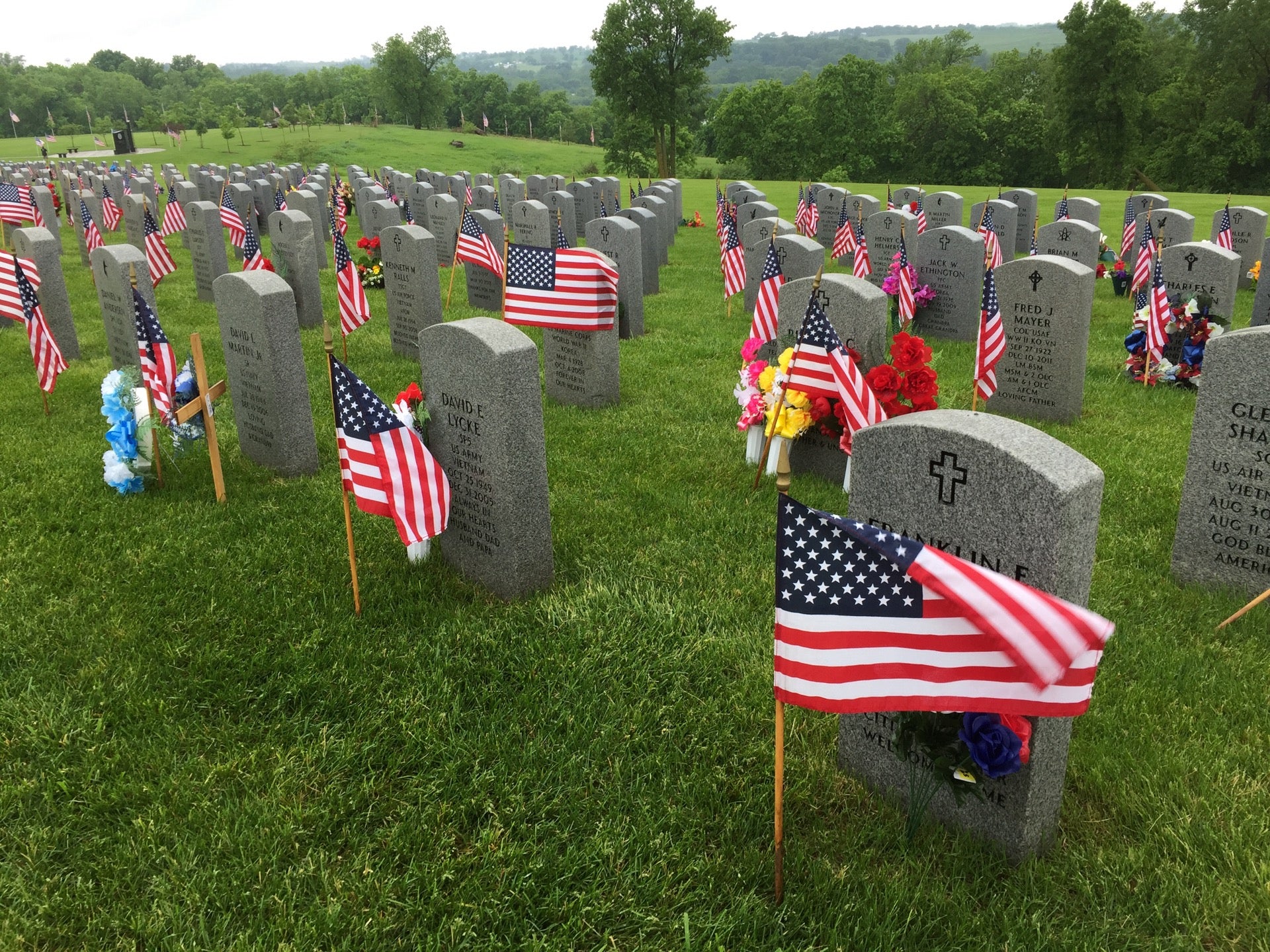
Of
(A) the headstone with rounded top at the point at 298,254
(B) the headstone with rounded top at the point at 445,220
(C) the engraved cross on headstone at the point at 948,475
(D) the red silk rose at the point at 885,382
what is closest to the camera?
(C) the engraved cross on headstone at the point at 948,475

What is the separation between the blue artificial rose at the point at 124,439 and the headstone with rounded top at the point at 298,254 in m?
6.30

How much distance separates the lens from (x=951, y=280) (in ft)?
40.8

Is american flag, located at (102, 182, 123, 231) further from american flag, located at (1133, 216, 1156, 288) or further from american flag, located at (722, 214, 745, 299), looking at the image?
american flag, located at (1133, 216, 1156, 288)

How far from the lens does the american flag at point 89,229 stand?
1756cm

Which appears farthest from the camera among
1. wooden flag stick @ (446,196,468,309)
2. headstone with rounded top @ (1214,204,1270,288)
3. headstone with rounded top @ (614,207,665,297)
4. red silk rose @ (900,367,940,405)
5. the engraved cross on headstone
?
headstone with rounded top @ (614,207,665,297)

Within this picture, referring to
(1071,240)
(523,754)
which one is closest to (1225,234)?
(1071,240)

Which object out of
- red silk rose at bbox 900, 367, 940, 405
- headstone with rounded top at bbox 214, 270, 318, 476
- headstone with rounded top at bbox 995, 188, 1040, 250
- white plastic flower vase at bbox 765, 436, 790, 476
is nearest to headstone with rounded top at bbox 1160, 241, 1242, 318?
red silk rose at bbox 900, 367, 940, 405

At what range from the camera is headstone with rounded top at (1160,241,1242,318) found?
9.95 meters

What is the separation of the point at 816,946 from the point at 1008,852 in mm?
964

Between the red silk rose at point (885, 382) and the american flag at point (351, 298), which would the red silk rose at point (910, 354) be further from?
the american flag at point (351, 298)

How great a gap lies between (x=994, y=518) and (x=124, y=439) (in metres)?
6.60

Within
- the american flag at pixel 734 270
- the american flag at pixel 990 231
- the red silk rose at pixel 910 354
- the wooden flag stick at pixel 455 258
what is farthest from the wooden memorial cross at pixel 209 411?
the american flag at pixel 990 231

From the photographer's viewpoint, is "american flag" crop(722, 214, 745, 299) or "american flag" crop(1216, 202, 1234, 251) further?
"american flag" crop(1216, 202, 1234, 251)

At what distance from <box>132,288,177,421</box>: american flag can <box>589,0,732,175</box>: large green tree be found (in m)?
52.4
